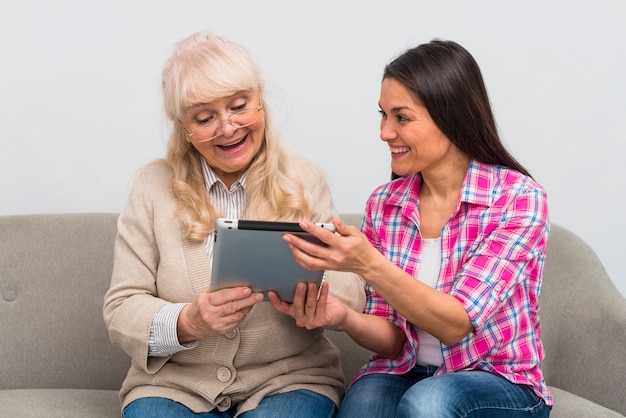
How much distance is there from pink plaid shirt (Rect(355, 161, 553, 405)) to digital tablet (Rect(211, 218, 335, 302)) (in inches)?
12.4

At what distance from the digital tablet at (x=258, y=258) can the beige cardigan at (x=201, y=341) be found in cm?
21

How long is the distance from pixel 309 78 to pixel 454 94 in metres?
1.14

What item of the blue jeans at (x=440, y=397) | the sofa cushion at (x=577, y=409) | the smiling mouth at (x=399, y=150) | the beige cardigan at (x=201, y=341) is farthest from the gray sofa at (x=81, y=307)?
the smiling mouth at (x=399, y=150)

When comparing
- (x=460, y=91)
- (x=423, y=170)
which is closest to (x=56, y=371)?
(x=423, y=170)

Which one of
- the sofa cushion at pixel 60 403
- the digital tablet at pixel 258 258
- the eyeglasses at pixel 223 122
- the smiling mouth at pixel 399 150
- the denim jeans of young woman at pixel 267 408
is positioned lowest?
the sofa cushion at pixel 60 403

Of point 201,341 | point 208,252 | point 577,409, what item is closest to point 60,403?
point 201,341

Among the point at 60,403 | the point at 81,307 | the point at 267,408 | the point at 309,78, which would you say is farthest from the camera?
the point at 309,78

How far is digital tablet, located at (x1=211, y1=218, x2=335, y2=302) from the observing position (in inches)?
73.0

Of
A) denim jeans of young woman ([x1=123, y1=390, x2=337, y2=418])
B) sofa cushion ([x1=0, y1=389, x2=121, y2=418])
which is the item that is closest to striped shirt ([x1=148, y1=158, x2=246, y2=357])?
denim jeans of young woman ([x1=123, y1=390, x2=337, y2=418])

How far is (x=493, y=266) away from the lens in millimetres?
2090

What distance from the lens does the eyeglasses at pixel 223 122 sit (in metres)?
2.26

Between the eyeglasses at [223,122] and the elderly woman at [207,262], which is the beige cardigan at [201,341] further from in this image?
the eyeglasses at [223,122]

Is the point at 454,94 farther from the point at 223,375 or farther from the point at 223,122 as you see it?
the point at 223,375

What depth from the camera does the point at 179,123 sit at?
2.37 m
